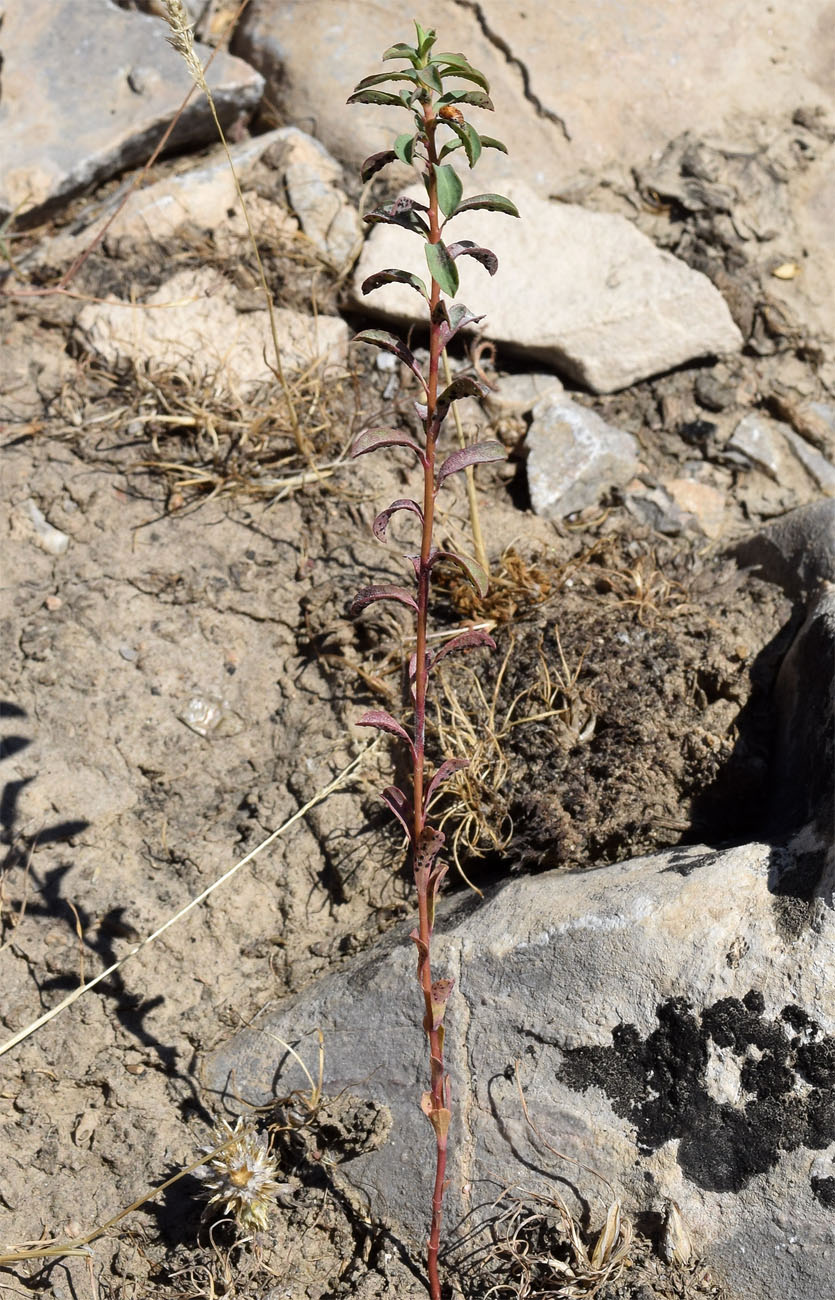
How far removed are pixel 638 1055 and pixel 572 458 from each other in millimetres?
1836

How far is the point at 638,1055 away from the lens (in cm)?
205

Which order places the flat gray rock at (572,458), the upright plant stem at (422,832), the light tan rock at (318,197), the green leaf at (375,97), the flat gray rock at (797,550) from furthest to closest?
the light tan rock at (318,197) → the flat gray rock at (572,458) → the flat gray rock at (797,550) → the upright plant stem at (422,832) → the green leaf at (375,97)

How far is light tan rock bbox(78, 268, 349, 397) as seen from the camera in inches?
130

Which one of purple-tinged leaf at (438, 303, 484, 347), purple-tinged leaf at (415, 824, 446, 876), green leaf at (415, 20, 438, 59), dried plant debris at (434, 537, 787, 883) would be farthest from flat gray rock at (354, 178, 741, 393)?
purple-tinged leaf at (415, 824, 446, 876)

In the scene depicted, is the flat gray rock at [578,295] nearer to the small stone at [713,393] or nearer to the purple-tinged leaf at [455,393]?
the small stone at [713,393]

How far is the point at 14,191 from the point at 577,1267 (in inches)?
144

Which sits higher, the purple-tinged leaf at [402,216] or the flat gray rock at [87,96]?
the purple-tinged leaf at [402,216]

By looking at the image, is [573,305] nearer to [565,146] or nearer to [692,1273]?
[565,146]

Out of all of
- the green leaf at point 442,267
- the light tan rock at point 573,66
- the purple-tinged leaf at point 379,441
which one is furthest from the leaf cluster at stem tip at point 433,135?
the light tan rock at point 573,66

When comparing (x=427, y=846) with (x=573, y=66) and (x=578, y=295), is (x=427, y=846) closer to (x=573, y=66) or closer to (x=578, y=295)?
(x=578, y=295)

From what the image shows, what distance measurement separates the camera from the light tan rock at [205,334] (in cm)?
329

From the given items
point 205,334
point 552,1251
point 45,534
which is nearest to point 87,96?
point 205,334

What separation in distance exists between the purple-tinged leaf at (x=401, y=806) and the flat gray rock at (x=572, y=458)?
144 centimetres

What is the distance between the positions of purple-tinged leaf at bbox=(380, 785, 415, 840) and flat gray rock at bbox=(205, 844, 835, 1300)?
0.46 metres
